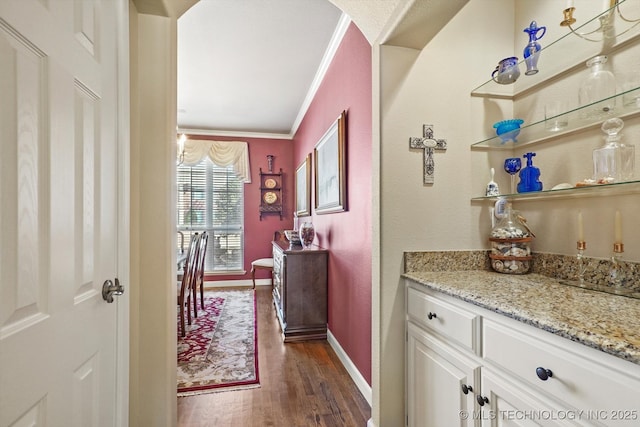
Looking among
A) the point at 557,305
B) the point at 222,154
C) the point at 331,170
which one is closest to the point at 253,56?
the point at 331,170

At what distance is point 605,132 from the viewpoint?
1231 mm

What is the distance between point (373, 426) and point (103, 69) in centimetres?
203

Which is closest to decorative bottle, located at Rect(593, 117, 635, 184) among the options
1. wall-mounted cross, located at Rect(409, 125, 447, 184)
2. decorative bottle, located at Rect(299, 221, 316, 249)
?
wall-mounted cross, located at Rect(409, 125, 447, 184)

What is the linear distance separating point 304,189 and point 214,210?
1998mm

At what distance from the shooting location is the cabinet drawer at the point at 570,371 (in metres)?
0.67

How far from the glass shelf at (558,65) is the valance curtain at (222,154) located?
4.33 metres

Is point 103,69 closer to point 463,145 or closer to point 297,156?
point 463,145

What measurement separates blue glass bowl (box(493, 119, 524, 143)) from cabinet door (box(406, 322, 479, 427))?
42.1 inches

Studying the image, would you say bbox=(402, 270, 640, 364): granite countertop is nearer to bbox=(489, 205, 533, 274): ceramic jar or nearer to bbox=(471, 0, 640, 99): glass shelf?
bbox=(489, 205, 533, 274): ceramic jar

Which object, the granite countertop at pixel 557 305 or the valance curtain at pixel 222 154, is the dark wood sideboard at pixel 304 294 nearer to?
the granite countertop at pixel 557 305

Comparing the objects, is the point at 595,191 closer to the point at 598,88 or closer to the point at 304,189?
the point at 598,88

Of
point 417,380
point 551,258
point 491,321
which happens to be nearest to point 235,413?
point 417,380

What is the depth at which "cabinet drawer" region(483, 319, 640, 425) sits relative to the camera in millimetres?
672

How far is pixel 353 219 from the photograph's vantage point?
240 centimetres
